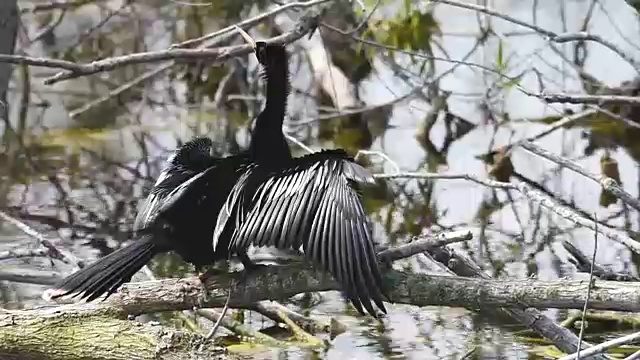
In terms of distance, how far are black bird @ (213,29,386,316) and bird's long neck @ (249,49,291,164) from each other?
10 cm

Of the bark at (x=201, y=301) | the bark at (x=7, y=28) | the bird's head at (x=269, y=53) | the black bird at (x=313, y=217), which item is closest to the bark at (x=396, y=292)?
the bark at (x=201, y=301)

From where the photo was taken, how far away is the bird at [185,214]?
2760 mm

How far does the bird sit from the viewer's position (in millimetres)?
2760

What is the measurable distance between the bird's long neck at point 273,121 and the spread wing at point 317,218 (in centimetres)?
19

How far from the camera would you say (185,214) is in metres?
2.95

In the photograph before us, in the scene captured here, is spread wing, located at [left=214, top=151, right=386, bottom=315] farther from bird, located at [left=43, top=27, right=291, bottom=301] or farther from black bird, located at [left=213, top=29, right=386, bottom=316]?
bird, located at [left=43, top=27, right=291, bottom=301]

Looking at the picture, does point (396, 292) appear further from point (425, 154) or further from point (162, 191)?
point (425, 154)

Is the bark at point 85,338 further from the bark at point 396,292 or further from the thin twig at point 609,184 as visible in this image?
the thin twig at point 609,184

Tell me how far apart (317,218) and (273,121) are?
53cm

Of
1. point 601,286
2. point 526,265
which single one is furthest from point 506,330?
point 601,286

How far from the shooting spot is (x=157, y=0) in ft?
28.3

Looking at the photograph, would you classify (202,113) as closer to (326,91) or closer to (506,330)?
(326,91)

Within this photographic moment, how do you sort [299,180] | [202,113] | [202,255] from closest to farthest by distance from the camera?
[299,180] → [202,255] → [202,113]

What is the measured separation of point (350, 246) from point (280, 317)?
1538mm
